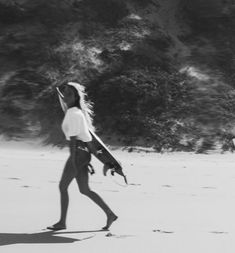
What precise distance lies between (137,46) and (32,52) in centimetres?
378

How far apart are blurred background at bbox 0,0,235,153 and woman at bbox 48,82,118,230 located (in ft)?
38.6

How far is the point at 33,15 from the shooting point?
2338cm

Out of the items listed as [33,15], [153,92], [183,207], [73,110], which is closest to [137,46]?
[153,92]

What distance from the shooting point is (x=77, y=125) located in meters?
5.92

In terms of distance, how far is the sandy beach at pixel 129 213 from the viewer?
5.57m

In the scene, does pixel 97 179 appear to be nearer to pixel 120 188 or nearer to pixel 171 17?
pixel 120 188

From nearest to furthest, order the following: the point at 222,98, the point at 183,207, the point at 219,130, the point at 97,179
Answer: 1. the point at 183,207
2. the point at 97,179
3. the point at 219,130
4. the point at 222,98

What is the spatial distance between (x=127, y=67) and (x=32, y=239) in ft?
50.5

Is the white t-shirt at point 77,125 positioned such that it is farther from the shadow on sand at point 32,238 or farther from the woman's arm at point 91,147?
the shadow on sand at point 32,238

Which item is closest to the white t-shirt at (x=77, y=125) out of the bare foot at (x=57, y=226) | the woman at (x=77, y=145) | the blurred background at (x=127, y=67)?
the woman at (x=77, y=145)

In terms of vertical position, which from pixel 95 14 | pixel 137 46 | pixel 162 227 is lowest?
pixel 162 227

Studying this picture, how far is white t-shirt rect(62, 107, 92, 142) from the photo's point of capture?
19.4 ft

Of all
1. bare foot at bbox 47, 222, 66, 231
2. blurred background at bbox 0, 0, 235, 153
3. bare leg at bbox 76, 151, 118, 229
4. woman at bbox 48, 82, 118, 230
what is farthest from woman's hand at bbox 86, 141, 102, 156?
blurred background at bbox 0, 0, 235, 153

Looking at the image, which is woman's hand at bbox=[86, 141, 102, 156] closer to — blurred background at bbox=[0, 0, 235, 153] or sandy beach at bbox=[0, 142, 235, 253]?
sandy beach at bbox=[0, 142, 235, 253]
